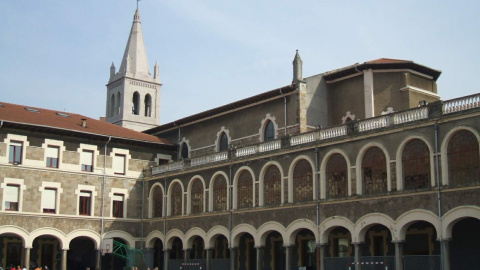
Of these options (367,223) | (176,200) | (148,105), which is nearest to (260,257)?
(367,223)

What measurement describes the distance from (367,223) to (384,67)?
11.5 m

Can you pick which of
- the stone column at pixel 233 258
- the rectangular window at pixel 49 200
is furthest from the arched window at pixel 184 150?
the stone column at pixel 233 258

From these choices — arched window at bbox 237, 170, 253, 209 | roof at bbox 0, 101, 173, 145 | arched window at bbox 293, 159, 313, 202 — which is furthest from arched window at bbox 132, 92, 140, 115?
arched window at bbox 293, 159, 313, 202

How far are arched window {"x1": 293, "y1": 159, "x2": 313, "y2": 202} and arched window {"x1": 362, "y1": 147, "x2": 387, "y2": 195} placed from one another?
11.7 feet

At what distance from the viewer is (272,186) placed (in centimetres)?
3519

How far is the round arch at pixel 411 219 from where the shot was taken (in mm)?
26700

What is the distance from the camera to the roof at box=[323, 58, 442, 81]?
36850 mm

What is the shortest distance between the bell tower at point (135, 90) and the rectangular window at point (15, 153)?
26.8 metres

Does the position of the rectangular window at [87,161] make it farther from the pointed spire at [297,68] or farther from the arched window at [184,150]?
the pointed spire at [297,68]

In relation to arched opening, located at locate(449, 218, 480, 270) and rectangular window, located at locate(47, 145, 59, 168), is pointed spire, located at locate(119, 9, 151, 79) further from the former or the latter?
arched opening, located at locate(449, 218, 480, 270)

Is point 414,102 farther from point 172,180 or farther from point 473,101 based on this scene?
point 172,180

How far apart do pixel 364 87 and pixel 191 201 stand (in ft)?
43.8

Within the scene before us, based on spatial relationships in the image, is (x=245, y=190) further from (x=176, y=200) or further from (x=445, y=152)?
(x=445, y=152)

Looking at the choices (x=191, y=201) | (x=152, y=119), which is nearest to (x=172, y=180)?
(x=191, y=201)
